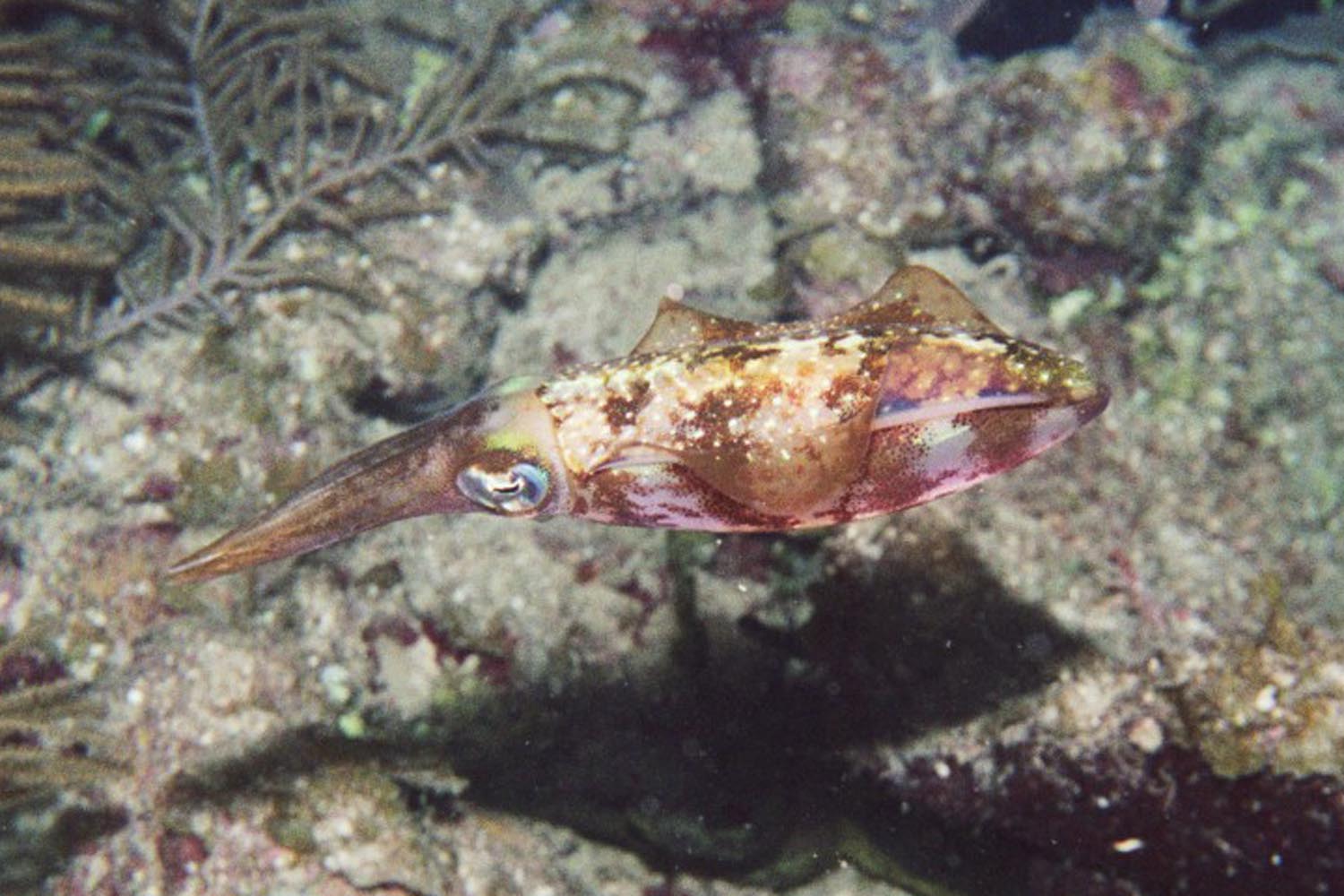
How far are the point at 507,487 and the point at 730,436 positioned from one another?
0.69m

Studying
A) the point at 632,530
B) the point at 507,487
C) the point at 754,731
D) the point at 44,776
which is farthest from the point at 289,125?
the point at 754,731

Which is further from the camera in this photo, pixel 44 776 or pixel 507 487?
pixel 44 776

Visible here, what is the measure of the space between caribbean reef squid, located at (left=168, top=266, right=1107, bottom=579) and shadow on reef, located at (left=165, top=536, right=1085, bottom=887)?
6.07 ft

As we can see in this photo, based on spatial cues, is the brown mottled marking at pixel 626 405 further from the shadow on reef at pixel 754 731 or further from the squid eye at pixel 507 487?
the shadow on reef at pixel 754 731

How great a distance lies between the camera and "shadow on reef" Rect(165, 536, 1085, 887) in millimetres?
4434

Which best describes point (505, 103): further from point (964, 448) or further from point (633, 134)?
point (964, 448)

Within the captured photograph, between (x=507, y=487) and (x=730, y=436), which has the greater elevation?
(x=730, y=436)

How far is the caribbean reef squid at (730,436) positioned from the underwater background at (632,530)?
1.85 metres

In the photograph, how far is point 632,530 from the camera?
527 cm

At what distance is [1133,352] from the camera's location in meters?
5.34

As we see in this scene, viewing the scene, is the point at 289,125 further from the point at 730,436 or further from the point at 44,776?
the point at 730,436

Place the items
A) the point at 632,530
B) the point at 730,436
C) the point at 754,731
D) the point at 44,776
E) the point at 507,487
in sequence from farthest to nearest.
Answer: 1. the point at 754,731
2. the point at 632,530
3. the point at 44,776
4. the point at 507,487
5. the point at 730,436

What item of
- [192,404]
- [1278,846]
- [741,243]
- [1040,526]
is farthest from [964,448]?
[192,404]

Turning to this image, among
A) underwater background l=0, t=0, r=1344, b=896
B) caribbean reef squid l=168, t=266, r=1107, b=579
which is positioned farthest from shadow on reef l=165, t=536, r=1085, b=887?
caribbean reef squid l=168, t=266, r=1107, b=579
